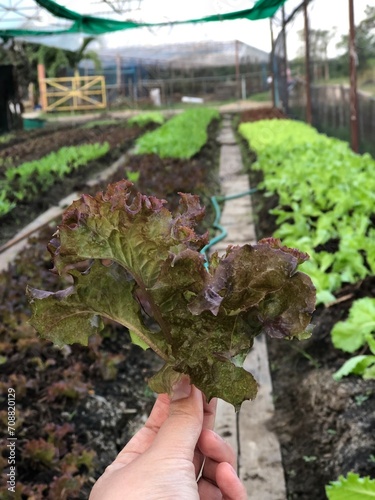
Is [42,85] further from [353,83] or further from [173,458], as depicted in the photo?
[173,458]

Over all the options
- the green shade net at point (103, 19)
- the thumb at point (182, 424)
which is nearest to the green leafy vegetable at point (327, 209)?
the thumb at point (182, 424)

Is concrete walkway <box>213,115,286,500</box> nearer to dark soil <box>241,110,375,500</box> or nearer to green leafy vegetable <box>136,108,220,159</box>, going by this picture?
dark soil <box>241,110,375,500</box>

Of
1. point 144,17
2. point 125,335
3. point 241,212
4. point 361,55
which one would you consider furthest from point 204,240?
point 144,17

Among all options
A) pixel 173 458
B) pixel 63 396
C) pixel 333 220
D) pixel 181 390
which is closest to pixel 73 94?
pixel 333 220

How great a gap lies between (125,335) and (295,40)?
56.9 feet

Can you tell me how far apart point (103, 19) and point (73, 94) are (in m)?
19.5

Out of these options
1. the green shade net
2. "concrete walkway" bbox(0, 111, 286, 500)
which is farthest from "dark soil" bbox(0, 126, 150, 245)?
"concrete walkway" bbox(0, 111, 286, 500)

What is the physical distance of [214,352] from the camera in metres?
1.46

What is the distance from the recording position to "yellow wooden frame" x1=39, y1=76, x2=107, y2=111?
120ft

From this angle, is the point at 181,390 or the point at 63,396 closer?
the point at 181,390

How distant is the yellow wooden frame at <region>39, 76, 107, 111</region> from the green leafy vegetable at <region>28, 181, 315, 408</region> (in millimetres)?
36371

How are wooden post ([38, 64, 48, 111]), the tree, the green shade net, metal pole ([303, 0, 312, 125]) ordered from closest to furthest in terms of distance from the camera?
the tree < the green shade net < metal pole ([303, 0, 312, 125]) < wooden post ([38, 64, 48, 111])

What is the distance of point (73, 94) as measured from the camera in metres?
36.8

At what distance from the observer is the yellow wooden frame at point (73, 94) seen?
36.6 metres
